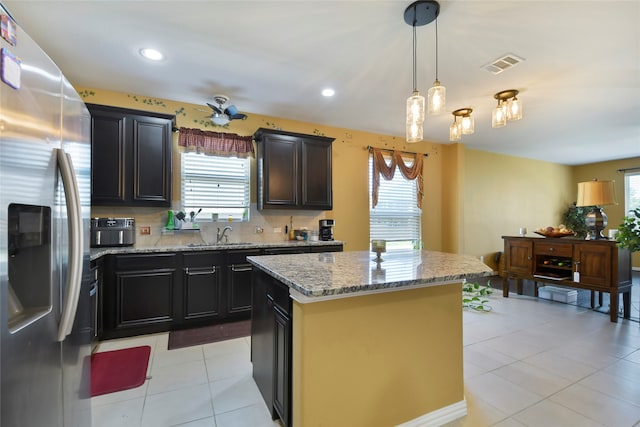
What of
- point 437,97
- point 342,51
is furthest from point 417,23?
point 342,51

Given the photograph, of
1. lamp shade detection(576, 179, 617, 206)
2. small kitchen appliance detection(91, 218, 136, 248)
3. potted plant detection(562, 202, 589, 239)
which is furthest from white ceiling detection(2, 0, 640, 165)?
potted plant detection(562, 202, 589, 239)

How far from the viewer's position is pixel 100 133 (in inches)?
122

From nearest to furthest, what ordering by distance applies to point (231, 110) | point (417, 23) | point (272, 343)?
point (272, 343) → point (417, 23) → point (231, 110)

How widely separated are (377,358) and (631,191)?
8928 millimetres

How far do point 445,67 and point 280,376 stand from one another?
3.02 m

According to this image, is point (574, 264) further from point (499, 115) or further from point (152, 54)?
point (152, 54)

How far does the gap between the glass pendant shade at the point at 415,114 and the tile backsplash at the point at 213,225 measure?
2424 millimetres

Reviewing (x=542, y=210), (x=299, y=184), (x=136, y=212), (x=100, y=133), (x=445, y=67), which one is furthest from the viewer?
(x=542, y=210)

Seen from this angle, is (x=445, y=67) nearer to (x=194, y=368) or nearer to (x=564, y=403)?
(x=564, y=403)

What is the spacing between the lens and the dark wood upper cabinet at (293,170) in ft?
12.9

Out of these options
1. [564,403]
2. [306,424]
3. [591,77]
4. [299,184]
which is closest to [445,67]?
[591,77]

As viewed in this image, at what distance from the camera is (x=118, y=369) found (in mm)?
2416

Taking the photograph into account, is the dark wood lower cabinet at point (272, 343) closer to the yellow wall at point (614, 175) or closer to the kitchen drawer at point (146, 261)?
the kitchen drawer at point (146, 261)

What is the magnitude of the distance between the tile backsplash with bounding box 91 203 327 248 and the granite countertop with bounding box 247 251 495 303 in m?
1.96
